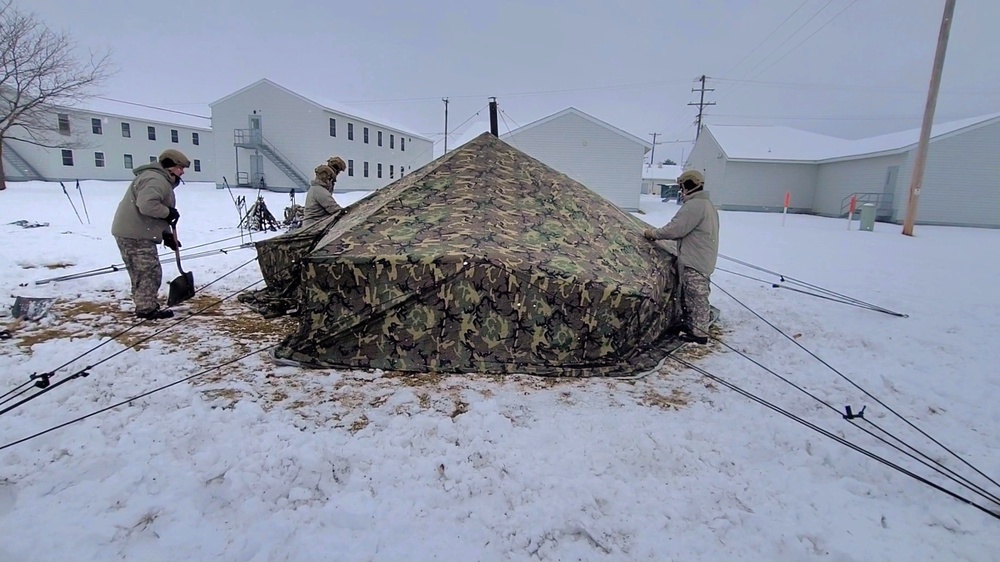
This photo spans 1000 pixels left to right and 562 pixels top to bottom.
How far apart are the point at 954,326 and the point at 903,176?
17.3 meters

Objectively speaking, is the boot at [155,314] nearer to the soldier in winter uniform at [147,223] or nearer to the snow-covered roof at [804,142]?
the soldier in winter uniform at [147,223]

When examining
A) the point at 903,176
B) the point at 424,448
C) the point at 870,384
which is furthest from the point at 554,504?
the point at 903,176

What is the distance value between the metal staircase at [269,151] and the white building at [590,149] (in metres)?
11.6

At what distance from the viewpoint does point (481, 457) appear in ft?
8.54

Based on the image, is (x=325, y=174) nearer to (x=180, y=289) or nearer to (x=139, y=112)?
(x=180, y=289)

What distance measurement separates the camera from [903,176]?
59.2 ft

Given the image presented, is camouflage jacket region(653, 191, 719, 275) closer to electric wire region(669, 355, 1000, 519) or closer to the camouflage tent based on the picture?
the camouflage tent

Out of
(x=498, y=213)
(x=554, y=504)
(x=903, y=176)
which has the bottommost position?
(x=554, y=504)

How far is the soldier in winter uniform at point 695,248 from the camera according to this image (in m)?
4.55

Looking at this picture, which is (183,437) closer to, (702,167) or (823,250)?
(823,250)

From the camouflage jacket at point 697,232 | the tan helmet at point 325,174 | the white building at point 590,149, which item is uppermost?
the white building at point 590,149

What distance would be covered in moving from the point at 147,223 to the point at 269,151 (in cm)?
2303

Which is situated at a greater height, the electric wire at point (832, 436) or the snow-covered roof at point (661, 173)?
the snow-covered roof at point (661, 173)

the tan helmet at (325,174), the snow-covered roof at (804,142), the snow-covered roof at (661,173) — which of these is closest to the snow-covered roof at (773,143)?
the snow-covered roof at (804,142)
